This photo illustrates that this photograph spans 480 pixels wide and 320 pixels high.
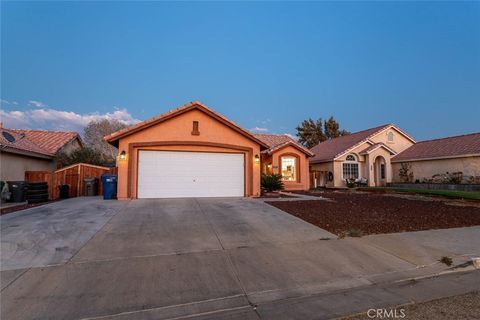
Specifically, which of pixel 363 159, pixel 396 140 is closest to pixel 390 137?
pixel 396 140

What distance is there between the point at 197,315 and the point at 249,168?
38.8 feet

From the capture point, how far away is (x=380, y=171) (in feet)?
88.2

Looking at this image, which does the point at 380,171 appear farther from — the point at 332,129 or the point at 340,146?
the point at 332,129

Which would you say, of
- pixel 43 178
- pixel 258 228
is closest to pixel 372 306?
pixel 258 228

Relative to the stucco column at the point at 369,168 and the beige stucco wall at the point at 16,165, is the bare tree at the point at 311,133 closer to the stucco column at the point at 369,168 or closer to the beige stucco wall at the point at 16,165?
the stucco column at the point at 369,168

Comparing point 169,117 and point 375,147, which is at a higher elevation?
point 169,117

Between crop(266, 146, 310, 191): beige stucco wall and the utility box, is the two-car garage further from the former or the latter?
crop(266, 146, 310, 191): beige stucco wall

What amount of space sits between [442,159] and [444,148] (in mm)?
1480

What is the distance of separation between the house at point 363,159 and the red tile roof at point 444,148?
133 cm

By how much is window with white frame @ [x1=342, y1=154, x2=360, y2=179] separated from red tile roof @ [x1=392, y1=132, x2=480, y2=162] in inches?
157

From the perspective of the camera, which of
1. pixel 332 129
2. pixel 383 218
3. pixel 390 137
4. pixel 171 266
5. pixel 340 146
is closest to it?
pixel 171 266

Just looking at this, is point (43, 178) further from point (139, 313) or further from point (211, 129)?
point (139, 313)

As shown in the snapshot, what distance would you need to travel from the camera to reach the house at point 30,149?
48.0ft

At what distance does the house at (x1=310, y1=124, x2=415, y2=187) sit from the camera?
999 inches
